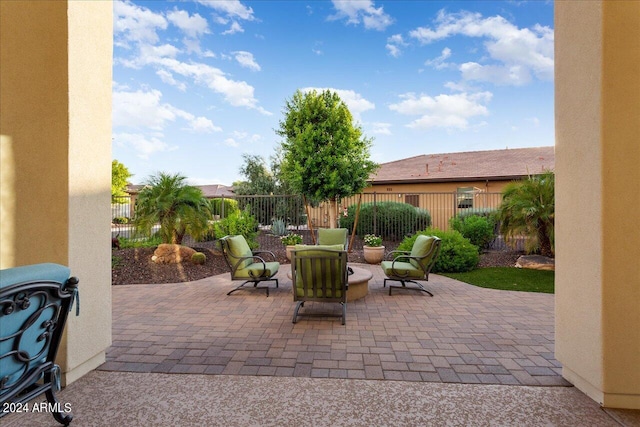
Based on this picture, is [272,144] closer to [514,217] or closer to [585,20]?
[514,217]

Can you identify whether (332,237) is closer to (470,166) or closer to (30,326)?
(30,326)

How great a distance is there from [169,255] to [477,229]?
29.8ft

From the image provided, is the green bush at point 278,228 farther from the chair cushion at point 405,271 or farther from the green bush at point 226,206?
the chair cushion at point 405,271

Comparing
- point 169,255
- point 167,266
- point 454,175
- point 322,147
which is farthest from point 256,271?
point 454,175

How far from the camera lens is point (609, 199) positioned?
217 centimetres

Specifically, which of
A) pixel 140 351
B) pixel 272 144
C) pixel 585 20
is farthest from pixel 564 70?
pixel 272 144

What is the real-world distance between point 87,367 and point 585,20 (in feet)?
16.6

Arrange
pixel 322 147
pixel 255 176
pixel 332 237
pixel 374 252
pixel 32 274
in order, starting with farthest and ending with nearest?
pixel 255 176
pixel 322 147
pixel 374 252
pixel 332 237
pixel 32 274

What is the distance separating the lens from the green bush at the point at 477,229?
9.66m

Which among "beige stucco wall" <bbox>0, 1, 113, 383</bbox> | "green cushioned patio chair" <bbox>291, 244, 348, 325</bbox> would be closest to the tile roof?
"green cushioned patio chair" <bbox>291, 244, 348, 325</bbox>

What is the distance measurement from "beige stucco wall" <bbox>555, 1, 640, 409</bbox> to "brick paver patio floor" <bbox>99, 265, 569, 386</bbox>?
533 mm

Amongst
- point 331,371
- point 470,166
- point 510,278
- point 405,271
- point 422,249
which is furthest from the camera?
point 470,166

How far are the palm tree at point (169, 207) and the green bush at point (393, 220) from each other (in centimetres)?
621

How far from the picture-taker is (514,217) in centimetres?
825
